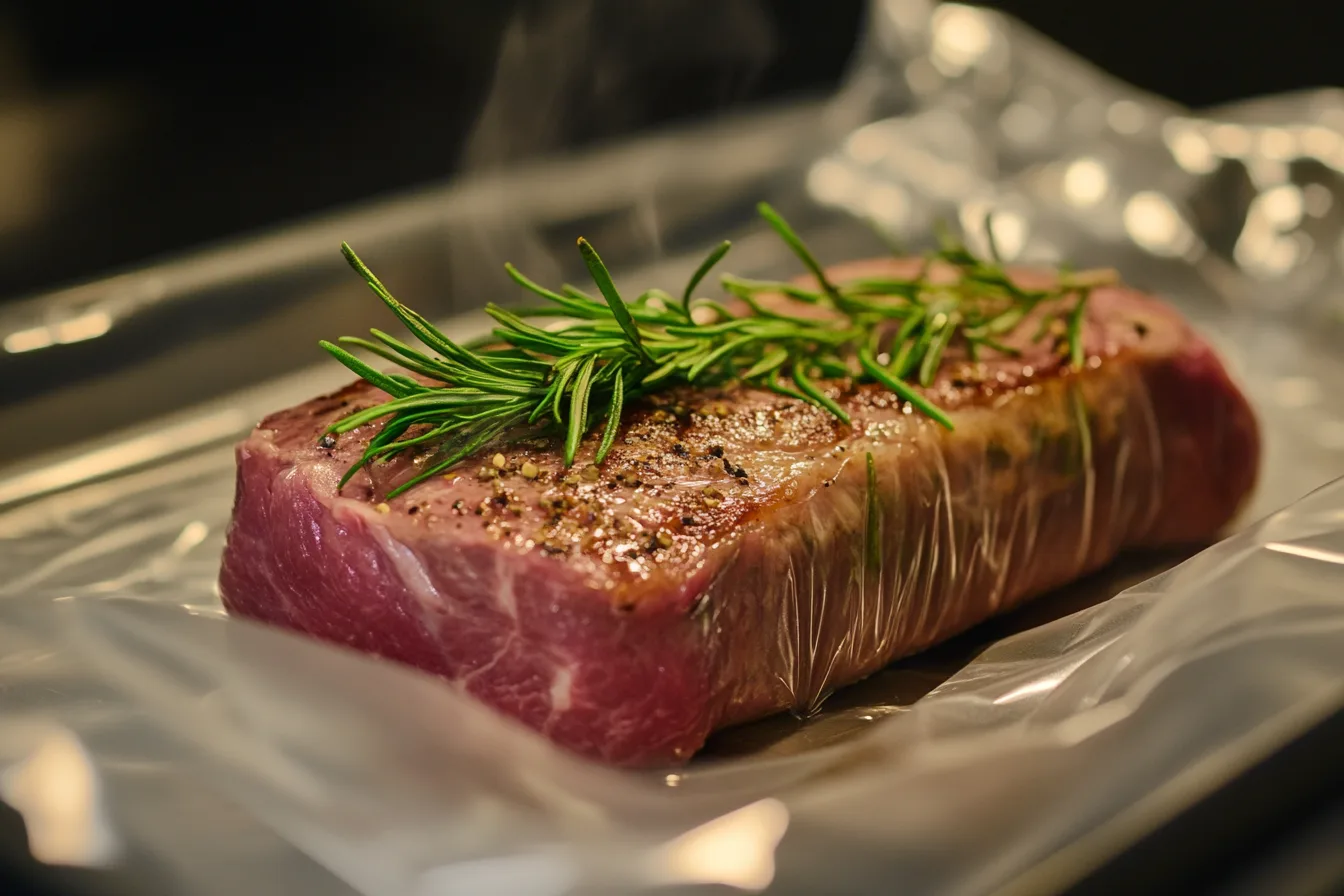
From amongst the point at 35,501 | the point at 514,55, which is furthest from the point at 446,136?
the point at 35,501

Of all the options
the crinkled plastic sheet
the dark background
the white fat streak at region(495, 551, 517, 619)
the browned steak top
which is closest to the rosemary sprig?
the browned steak top

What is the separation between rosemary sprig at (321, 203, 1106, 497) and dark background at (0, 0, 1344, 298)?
4.92ft

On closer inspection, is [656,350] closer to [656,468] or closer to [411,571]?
[656,468]

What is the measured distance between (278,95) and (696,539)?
3015 millimetres

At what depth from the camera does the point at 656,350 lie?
6.05ft

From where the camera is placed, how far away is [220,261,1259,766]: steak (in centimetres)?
150

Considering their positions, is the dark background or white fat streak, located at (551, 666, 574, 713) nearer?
white fat streak, located at (551, 666, 574, 713)

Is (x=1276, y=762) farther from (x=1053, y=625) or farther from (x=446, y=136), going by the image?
(x=446, y=136)

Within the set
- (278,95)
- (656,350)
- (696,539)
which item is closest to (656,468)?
(696,539)

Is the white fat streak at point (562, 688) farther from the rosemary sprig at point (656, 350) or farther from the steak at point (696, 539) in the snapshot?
the rosemary sprig at point (656, 350)

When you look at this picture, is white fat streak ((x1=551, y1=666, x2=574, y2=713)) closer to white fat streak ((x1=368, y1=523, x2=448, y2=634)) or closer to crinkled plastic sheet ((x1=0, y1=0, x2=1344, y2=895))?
crinkled plastic sheet ((x1=0, y1=0, x2=1344, y2=895))

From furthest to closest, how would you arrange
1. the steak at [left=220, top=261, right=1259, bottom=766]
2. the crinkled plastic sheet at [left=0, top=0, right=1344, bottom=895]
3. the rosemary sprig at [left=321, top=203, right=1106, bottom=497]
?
the rosemary sprig at [left=321, top=203, right=1106, bottom=497]
the steak at [left=220, top=261, right=1259, bottom=766]
the crinkled plastic sheet at [left=0, top=0, right=1344, bottom=895]

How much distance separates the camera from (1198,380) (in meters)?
2.18

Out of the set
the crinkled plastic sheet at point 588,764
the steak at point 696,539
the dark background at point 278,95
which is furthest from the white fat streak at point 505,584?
the dark background at point 278,95
